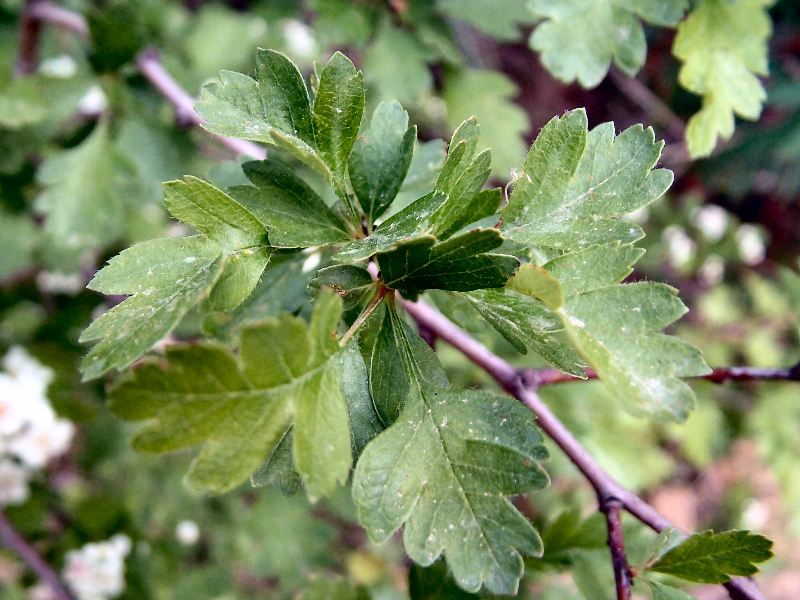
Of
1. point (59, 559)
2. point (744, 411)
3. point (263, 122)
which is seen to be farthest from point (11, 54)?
point (744, 411)

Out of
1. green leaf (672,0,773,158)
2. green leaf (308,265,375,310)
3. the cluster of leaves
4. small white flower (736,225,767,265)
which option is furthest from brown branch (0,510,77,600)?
small white flower (736,225,767,265)

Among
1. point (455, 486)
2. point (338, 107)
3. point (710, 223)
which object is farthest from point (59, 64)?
point (710, 223)

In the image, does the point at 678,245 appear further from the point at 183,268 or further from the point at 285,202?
the point at 183,268

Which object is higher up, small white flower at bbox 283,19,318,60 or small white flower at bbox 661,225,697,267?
small white flower at bbox 283,19,318,60

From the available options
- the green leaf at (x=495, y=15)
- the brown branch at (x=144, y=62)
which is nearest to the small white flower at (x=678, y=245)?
the green leaf at (x=495, y=15)

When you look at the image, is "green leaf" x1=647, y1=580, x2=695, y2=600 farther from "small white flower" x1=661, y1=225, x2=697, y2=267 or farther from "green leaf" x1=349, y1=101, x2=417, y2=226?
"small white flower" x1=661, y1=225, x2=697, y2=267

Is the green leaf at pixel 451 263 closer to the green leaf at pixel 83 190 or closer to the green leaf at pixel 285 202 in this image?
the green leaf at pixel 285 202

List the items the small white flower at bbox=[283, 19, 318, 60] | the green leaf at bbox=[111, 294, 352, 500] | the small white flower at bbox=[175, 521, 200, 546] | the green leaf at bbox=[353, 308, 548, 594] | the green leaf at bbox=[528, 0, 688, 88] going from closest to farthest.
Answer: the green leaf at bbox=[111, 294, 352, 500], the green leaf at bbox=[353, 308, 548, 594], the green leaf at bbox=[528, 0, 688, 88], the small white flower at bbox=[175, 521, 200, 546], the small white flower at bbox=[283, 19, 318, 60]
